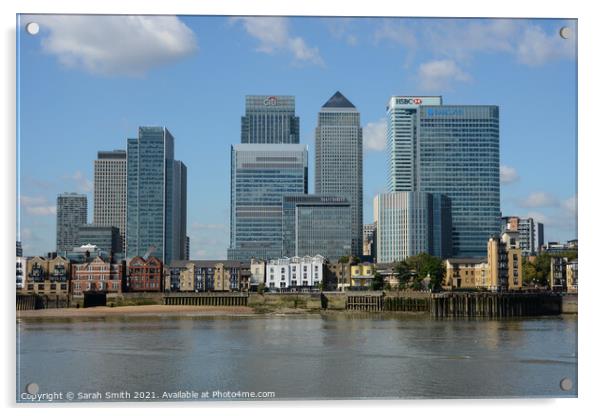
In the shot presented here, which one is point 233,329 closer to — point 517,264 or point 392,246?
point 517,264

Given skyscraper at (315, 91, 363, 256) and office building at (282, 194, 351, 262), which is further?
skyscraper at (315, 91, 363, 256)

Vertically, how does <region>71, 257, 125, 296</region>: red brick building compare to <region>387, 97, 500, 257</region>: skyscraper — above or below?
below

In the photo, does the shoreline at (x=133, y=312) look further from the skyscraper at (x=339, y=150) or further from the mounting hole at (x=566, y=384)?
the skyscraper at (x=339, y=150)

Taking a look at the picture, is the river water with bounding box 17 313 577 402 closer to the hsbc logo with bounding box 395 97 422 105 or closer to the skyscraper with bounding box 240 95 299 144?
the hsbc logo with bounding box 395 97 422 105

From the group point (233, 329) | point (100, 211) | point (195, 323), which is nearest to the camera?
point (233, 329)

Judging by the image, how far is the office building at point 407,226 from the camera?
8706 cm

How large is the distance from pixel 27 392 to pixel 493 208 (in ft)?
264

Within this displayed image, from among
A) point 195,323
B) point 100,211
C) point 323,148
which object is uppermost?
point 323,148

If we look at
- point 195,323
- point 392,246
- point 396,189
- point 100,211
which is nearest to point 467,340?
point 195,323

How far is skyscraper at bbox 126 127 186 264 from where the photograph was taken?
9819 cm

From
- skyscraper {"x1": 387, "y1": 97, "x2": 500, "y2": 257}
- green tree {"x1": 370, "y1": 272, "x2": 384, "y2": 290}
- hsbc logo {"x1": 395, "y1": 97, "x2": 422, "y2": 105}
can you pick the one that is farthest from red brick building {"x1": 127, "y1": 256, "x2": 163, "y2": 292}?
hsbc logo {"x1": 395, "y1": 97, "x2": 422, "y2": 105}

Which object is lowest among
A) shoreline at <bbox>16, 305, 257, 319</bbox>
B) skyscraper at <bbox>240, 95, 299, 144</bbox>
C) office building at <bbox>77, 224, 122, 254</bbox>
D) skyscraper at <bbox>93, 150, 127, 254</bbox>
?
shoreline at <bbox>16, 305, 257, 319</bbox>

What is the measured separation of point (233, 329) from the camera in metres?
34.6

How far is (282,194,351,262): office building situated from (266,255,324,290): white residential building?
39.2 feet
